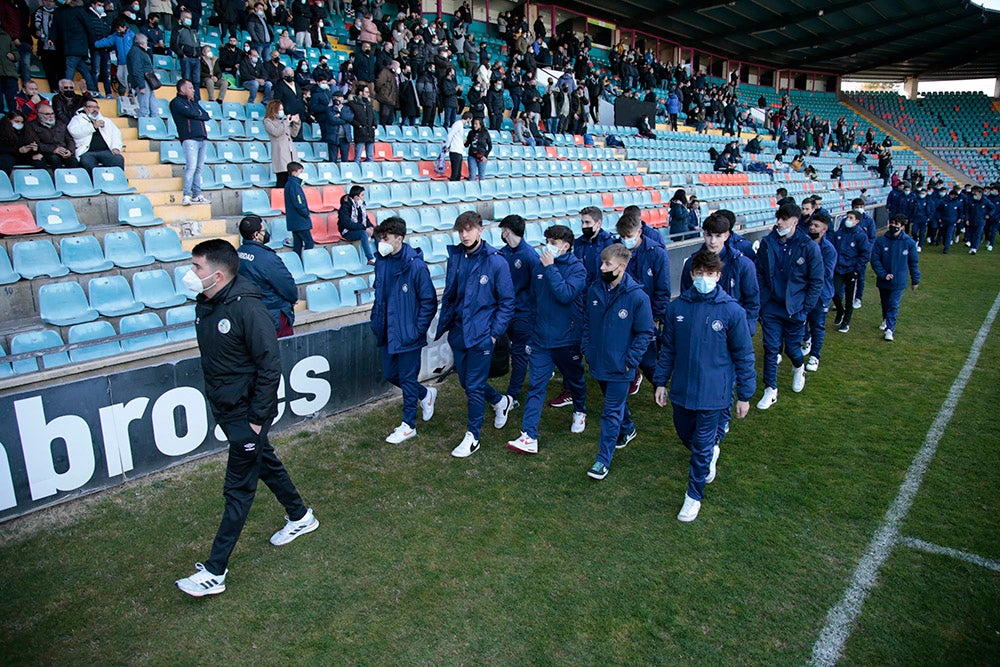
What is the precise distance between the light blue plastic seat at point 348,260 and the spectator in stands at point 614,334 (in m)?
4.74

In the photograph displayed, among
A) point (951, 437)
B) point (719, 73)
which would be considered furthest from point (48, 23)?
point (719, 73)

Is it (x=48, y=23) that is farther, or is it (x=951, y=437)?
(x=48, y=23)

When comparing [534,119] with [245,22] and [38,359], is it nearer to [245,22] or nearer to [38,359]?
[245,22]

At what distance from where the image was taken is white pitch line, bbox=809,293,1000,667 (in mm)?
3309

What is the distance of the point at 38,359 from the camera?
5.59 m

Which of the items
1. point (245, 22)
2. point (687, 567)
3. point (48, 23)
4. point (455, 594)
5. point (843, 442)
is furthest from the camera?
point (245, 22)

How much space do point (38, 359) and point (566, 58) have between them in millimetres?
19830

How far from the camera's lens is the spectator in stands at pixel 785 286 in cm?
659

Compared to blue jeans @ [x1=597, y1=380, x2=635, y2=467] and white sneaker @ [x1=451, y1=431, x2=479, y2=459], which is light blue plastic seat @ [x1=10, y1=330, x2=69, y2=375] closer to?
white sneaker @ [x1=451, y1=431, x2=479, y2=459]

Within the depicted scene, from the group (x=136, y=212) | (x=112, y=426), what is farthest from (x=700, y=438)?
(x=136, y=212)

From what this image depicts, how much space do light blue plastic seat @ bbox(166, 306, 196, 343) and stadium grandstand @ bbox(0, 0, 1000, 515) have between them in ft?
0.09

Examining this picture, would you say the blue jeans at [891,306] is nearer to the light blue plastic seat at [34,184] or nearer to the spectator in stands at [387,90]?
the spectator in stands at [387,90]

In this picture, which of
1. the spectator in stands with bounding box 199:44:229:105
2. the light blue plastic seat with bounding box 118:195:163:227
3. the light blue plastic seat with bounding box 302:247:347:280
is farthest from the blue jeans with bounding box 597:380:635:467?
the spectator in stands with bounding box 199:44:229:105

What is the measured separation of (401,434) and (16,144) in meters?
6.13
